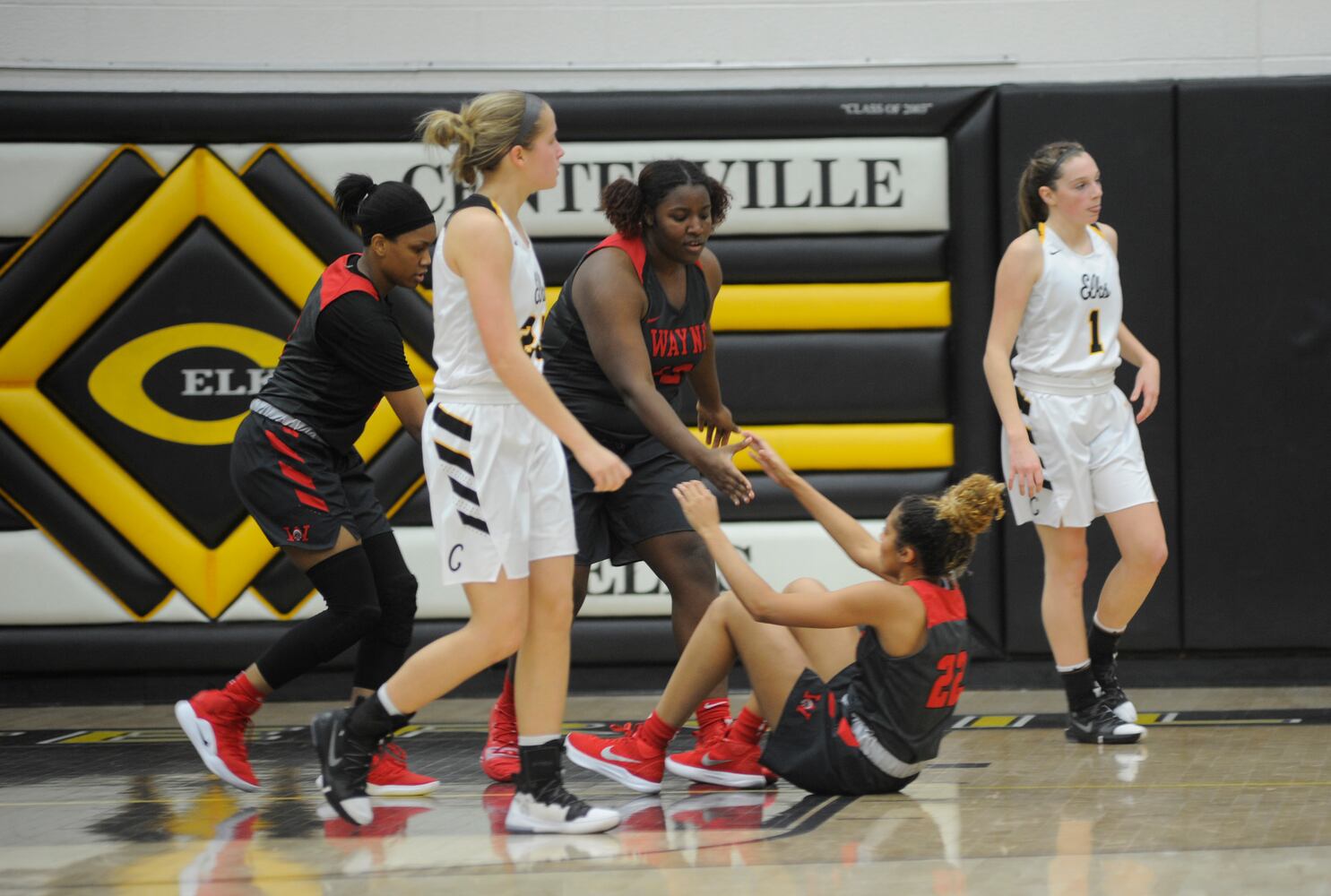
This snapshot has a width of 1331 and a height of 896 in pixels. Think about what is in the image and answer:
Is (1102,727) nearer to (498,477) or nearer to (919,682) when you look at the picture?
(919,682)

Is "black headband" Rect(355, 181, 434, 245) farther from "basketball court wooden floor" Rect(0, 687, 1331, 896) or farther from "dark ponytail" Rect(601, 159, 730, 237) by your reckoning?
"basketball court wooden floor" Rect(0, 687, 1331, 896)

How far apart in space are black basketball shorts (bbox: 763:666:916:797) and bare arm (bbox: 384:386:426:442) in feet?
3.76

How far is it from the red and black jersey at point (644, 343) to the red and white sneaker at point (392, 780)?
0.97m

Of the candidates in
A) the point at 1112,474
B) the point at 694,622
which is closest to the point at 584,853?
the point at 694,622

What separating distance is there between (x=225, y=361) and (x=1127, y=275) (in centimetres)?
315

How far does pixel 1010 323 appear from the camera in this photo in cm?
452

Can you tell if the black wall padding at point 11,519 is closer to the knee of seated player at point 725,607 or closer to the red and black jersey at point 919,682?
the knee of seated player at point 725,607

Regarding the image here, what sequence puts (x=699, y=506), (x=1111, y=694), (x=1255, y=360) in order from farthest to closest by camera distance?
(x=1255, y=360), (x=1111, y=694), (x=699, y=506)

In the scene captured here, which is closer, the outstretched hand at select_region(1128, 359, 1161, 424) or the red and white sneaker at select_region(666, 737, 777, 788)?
the red and white sneaker at select_region(666, 737, 777, 788)

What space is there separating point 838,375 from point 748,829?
2.46 metres

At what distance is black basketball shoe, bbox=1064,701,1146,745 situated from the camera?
4.41 m

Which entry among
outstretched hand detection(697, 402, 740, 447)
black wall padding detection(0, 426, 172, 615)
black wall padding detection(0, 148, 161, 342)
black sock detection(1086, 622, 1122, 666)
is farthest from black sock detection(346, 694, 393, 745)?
black wall padding detection(0, 148, 161, 342)

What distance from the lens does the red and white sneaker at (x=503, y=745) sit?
4.09 m

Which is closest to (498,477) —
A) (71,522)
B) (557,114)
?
(557,114)
